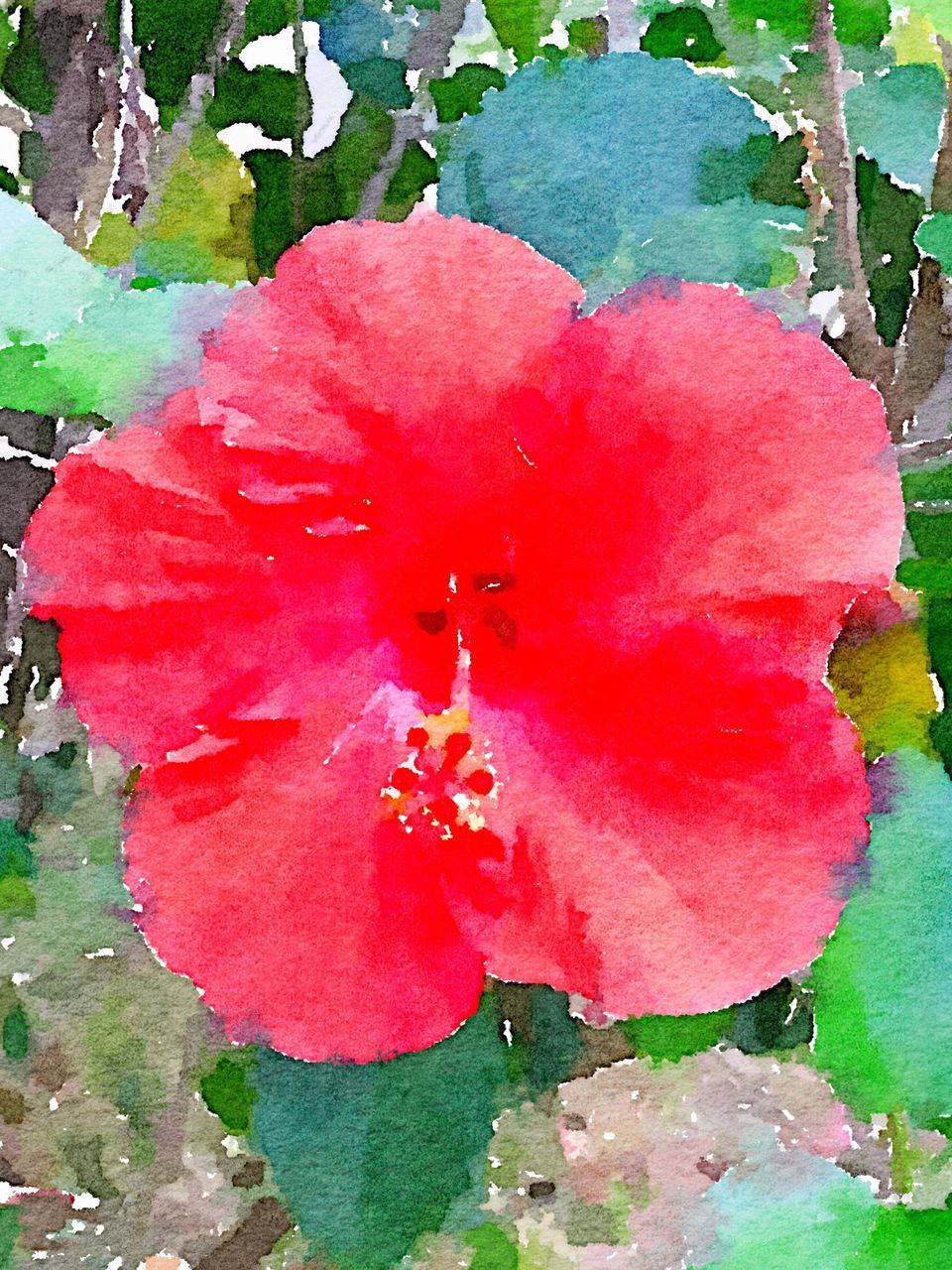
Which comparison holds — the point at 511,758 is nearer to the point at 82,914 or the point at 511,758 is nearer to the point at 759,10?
the point at 82,914

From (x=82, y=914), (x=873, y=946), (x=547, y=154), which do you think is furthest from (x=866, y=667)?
(x=82, y=914)

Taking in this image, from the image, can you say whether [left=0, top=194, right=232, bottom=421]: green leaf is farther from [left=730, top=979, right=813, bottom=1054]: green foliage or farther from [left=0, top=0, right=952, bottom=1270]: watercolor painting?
[left=730, top=979, right=813, bottom=1054]: green foliage

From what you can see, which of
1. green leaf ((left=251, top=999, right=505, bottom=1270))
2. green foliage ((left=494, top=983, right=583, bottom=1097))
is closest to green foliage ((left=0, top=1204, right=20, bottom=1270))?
green leaf ((left=251, top=999, right=505, bottom=1270))

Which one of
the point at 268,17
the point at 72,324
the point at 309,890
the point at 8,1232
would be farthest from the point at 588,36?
the point at 8,1232

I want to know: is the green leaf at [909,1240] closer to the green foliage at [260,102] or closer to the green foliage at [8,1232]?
the green foliage at [8,1232]

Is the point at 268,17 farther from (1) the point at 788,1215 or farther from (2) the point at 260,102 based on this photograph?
(1) the point at 788,1215
